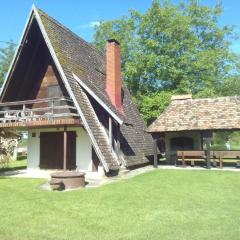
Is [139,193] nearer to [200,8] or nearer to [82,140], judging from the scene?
[82,140]

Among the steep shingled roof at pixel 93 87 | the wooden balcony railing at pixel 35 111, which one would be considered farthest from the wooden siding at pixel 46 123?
the steep shingled roof at pixel 93 87

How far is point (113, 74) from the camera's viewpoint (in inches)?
870

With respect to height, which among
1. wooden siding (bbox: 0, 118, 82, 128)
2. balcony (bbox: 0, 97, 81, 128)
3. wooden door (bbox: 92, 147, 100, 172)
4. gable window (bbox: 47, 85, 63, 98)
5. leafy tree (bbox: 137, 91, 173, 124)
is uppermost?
leafy tree (bbox: 137, 91, 173, 124)

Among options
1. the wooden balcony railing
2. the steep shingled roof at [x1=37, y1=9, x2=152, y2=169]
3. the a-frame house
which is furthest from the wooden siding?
the steep shingled roof at [x1=37, y1=9, x2=152, y2=169]

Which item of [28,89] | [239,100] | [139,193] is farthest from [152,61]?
[139,193]

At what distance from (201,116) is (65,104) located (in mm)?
8082

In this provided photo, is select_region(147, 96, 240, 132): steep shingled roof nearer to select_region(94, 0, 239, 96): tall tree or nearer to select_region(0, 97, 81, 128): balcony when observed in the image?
select_region(0, 97, 81, 128): balcony

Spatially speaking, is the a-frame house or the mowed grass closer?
the mowed grass

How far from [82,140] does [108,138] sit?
1911mm

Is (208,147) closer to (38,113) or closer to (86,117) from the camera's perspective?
(86,117)

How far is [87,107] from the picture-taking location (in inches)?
758

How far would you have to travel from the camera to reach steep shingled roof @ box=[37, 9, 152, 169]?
739 inches

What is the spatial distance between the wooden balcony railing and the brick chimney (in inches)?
104

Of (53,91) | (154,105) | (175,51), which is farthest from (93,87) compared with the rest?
(175,51)
